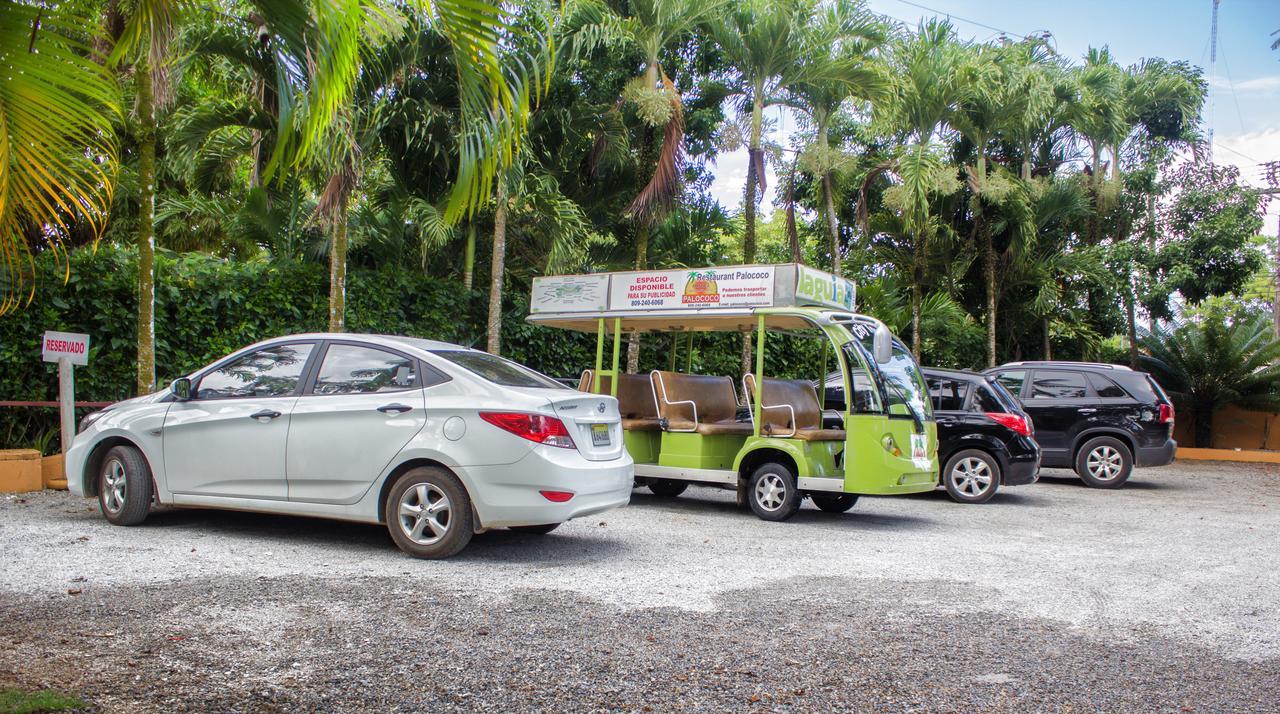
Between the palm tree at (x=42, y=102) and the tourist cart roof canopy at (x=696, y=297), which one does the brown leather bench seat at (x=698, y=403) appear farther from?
the palm tree at (x=42, y=102)

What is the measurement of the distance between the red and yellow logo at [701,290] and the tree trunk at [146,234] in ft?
18.9

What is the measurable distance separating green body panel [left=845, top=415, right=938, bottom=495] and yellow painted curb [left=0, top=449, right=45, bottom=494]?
836cm

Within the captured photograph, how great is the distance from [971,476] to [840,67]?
767 cm

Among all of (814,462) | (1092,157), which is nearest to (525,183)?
(814,462)

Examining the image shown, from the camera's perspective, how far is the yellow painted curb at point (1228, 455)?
20438 millimetres

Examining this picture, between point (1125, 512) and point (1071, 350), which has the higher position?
point (1071, 350)

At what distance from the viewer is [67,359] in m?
9.83

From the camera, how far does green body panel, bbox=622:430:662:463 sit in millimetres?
11023

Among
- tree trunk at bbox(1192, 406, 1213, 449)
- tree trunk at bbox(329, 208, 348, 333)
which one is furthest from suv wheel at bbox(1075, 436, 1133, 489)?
tree trunk at bbox(329, 208, 348, 333)

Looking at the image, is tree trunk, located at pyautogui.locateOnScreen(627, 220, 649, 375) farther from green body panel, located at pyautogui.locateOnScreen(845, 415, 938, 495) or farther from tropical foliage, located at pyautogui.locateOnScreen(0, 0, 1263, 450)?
green body panel, located at pyautogui.locateOnScreen(845, 415, 938, 495)

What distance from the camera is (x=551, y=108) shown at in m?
15.0

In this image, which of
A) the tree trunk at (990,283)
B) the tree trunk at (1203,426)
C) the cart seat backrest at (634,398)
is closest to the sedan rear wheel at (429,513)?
the cart seat backrest at (634,398)

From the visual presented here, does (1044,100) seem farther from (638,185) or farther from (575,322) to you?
(575,322)

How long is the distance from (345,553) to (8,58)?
13.6 feet
